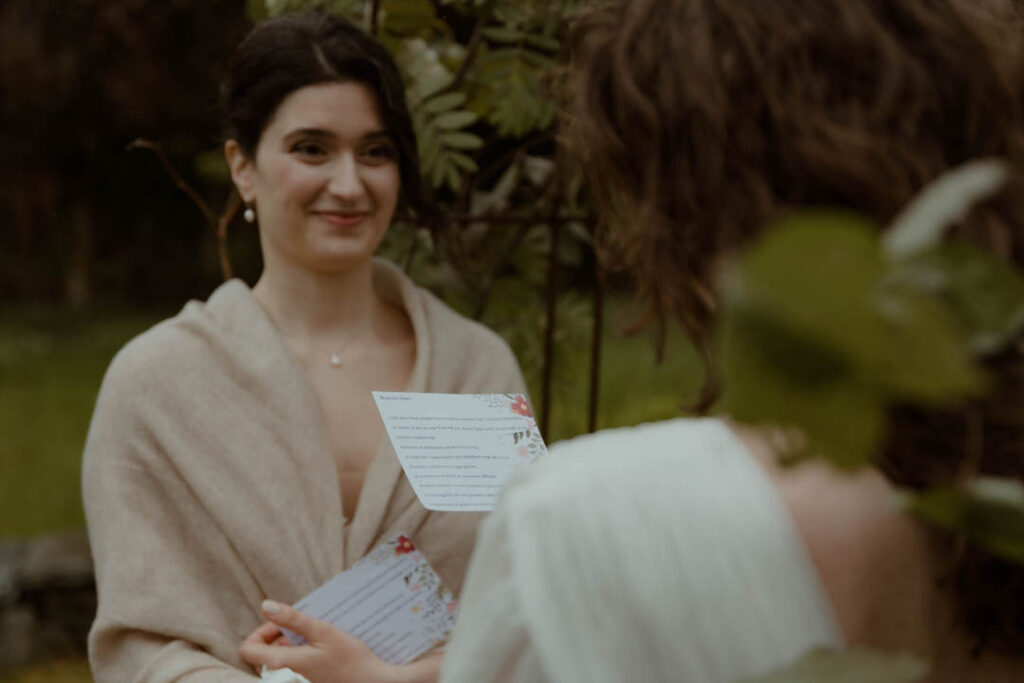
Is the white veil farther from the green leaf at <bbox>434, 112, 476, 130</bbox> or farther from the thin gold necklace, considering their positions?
the green leaf at <bbox>434, 112, 476, 130</bbox>

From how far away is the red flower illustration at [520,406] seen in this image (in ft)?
5.28

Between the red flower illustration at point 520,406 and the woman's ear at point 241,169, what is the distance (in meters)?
0.82

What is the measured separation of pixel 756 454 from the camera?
891 mm

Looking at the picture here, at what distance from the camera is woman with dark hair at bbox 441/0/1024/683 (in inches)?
33.3

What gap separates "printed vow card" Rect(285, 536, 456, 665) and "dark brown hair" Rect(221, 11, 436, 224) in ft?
2.45

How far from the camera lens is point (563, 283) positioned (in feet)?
11.0

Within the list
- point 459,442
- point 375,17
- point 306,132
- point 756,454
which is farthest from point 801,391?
point 375,17

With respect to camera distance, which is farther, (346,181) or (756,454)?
(346,181)

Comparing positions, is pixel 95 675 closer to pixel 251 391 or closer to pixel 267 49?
pixel 251 391

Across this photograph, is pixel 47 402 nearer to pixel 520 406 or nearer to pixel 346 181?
pixel 346 181

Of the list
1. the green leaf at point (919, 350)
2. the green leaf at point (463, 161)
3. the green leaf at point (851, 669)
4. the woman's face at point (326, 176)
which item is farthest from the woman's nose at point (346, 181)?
the green leaf at point (919, 350)

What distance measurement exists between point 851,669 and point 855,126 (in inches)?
16.1

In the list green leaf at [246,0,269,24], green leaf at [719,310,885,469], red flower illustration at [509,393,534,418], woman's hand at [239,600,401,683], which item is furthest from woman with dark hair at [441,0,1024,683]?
green leaf at [246,0,269,24]

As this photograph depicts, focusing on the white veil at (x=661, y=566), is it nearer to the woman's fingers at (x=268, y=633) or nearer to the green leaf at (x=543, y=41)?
the woman's fingers at (x=268, y=633)
